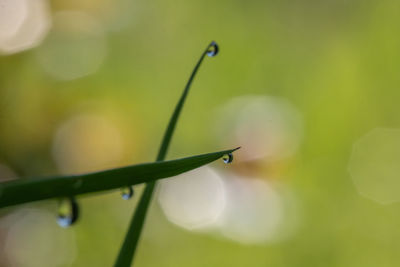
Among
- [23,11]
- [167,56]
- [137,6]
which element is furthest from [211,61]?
[23,11]

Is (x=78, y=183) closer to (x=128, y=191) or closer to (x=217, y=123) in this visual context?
(x=128, y=191)

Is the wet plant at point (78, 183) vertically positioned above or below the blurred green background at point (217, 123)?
above

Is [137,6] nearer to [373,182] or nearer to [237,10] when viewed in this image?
[237,10]

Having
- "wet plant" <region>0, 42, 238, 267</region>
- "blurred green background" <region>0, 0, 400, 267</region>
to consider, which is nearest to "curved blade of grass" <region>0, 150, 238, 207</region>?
"wet plant" <region>0, 42, 238, 267</region>

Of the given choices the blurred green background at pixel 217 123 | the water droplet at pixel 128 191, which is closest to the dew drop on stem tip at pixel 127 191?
the water droplet at pixel 128 191

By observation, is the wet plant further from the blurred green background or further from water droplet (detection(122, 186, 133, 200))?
the blurred green background

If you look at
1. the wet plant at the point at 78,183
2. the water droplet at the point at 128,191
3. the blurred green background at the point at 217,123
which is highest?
the wet plant at the point at 78,183

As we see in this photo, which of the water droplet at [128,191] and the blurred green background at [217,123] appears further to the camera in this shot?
the blurred green background at [217,123]

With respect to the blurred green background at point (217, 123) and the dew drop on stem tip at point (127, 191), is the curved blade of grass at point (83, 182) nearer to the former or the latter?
the dew drop on stem tip at point (127, 191)
